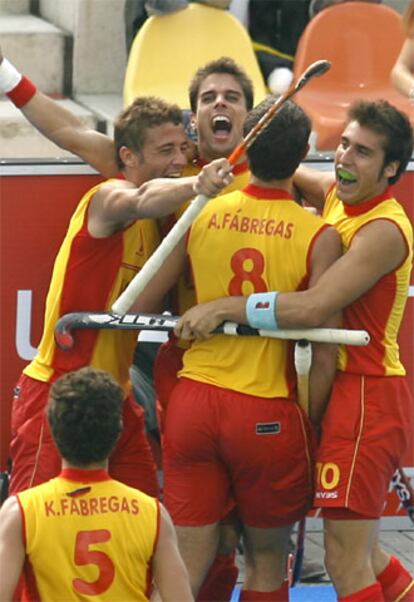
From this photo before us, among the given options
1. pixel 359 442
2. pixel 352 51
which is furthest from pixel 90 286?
pixel 352 51

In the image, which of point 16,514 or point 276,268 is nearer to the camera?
point 16,514

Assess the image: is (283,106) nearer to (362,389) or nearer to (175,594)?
(362,389)

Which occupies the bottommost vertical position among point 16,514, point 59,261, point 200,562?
point 200,562

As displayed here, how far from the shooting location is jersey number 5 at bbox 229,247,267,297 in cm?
696

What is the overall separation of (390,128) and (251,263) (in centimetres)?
71

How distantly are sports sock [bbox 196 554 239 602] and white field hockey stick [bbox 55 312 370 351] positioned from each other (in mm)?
933

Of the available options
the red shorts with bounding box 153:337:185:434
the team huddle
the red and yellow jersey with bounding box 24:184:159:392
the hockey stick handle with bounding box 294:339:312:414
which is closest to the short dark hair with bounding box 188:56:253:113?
the team huddle

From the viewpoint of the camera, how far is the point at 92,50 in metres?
12.2

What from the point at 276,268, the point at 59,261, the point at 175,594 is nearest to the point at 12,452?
the point at 59,261

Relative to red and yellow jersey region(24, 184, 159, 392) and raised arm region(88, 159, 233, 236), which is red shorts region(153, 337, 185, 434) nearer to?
red and yellow jersey region(24, 184, 159, 392)

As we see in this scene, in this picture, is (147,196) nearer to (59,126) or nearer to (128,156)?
(128,156)

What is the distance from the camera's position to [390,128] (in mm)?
7066

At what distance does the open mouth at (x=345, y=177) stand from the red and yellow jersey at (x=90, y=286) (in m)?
0.81

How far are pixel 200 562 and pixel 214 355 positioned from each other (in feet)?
2.46
